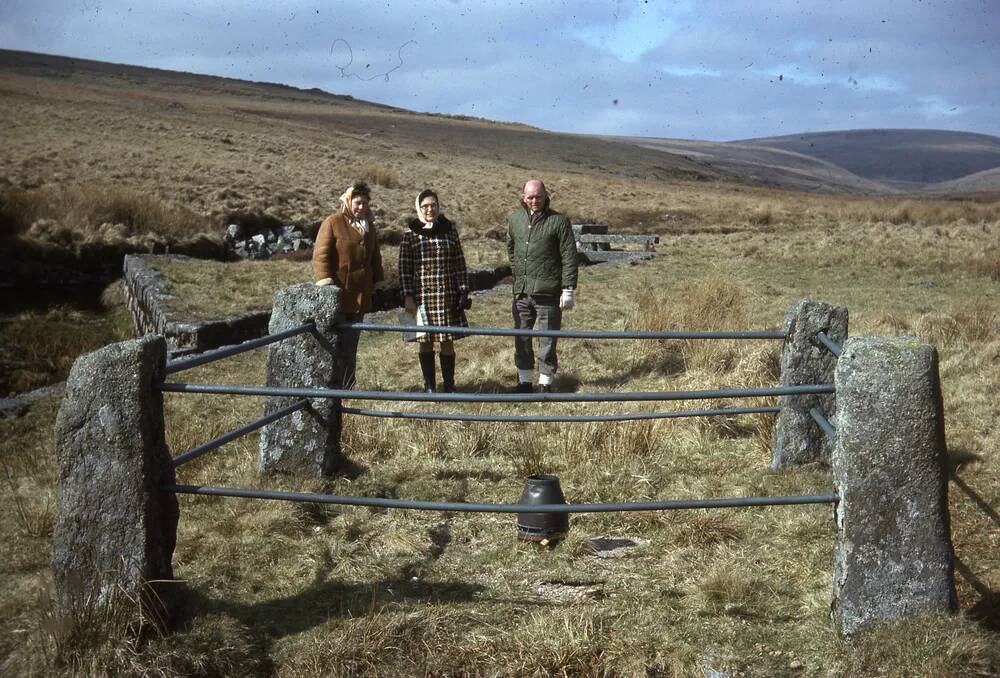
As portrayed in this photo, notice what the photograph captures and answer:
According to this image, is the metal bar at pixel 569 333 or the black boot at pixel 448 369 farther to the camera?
the black boot at pixel 448 369

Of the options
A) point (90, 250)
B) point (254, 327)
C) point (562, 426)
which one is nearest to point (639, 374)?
point (562, 426)

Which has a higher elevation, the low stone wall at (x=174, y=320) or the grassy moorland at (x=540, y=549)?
the low stone wall at (x=174, y=320)

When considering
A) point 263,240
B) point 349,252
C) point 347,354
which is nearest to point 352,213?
point 349,252

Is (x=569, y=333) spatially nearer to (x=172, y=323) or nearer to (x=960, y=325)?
(x=960, y=325)

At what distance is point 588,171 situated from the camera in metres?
61.8

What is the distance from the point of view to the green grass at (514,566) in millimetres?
3676

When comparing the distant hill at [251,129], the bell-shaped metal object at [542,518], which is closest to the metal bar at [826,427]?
the bell-shaped metal object at [542,518]

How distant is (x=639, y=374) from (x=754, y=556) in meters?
4.38

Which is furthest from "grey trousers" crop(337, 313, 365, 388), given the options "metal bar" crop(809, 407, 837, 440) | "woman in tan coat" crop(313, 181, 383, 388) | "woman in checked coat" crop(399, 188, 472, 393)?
"metal bar" crop(809, 407, 837, 440)

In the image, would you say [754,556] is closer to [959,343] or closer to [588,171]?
[959,343]

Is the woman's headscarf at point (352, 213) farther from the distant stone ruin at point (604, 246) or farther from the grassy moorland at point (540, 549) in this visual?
the distant stone ruin at point (604, 246)

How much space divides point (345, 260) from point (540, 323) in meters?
1.78

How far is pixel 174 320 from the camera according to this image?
10.9 m

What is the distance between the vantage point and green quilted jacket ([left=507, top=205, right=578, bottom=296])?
26.8 ft
